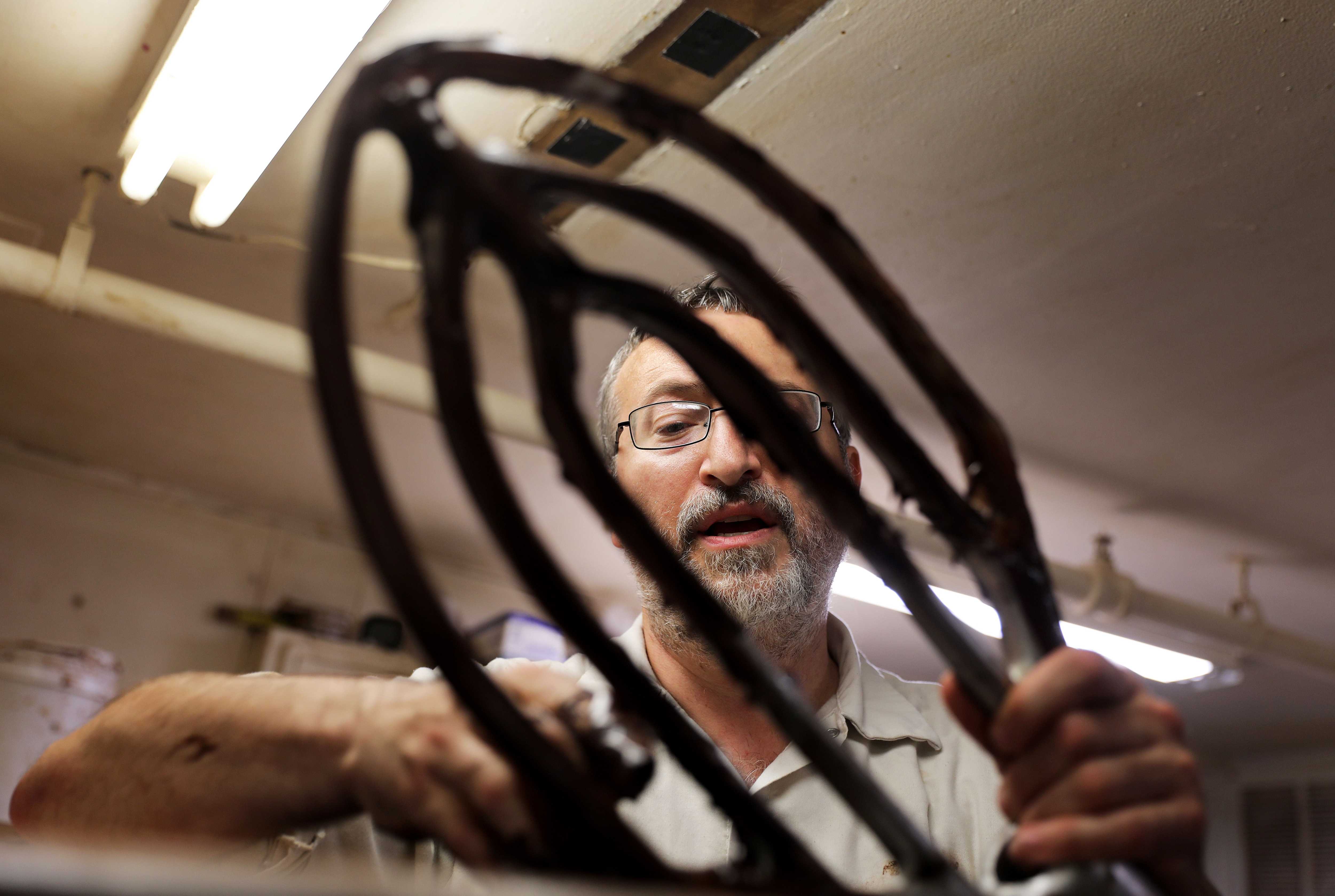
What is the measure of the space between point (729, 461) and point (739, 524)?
0.08 meters

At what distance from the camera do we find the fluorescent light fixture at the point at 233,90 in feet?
4.97

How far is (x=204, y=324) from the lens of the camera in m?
2.21

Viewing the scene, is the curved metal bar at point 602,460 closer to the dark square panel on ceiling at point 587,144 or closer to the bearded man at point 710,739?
the bearded man at point 710,739

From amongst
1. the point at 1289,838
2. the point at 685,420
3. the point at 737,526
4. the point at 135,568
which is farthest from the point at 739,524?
the point at 1289,838

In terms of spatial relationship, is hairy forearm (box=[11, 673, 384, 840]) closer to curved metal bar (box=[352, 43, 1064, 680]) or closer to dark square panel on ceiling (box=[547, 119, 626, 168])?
curved metal bar (box=[352, 43, 1064, 680])

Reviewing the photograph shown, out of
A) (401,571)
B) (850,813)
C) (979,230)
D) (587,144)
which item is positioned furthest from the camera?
(979,230)

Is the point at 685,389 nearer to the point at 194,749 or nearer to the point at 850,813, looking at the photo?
the point at 850,813

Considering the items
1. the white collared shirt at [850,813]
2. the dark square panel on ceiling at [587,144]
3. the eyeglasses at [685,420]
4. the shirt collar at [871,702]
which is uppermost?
the dark square panel on ceiling at [587,144]

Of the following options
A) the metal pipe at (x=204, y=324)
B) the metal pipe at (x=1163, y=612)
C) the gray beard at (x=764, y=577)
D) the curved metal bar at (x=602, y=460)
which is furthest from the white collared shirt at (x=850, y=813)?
the metal pipe at (x=1163, y=612)

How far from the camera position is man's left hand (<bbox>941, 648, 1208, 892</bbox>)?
42 cm

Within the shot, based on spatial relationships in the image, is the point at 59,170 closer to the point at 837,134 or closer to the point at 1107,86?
the point at 837,134

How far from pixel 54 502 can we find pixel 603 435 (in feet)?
10.4

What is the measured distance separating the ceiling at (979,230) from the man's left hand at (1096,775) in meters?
0.63

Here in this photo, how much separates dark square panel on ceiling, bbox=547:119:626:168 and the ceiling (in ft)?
0.29
